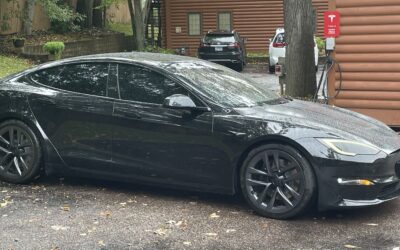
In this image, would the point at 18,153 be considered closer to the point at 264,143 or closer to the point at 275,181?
the point at 264,143

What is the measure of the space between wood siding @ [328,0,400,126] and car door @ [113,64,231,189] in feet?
14.8

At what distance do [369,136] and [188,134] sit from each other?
165cm

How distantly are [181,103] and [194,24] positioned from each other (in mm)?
25316

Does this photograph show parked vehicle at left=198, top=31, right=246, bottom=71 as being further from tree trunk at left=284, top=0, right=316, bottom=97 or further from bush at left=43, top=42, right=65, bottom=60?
tree trunk at left=284, top=0, right=316, bottom=97

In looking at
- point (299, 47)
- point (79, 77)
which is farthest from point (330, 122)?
point (299, 47)

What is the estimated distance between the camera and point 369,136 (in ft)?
17.4

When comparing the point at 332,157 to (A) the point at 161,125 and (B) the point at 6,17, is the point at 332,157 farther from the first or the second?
(B) the point at 6,17

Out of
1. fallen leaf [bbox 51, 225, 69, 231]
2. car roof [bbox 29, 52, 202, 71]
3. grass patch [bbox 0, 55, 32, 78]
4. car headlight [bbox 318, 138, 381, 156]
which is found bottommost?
fallen leaf [bbox 51, 225, 69, 231]

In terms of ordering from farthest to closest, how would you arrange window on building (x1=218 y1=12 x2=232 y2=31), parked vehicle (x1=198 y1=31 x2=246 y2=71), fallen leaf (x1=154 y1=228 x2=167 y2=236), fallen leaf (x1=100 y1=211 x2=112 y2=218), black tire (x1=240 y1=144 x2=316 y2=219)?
window on building (x1=218 y1=12 x2=232 y2=31) < parked vehicle (x1=198 y1=31 x2=246 y2=71) < fallen leaf (x1=100 y1=211 x2=112 y2=218) < black tire (x1=240 y1=144 x2=316 y2=219) < fallen leaf (x1=154 y1=228 x2=167 y2=236)

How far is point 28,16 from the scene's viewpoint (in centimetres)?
2059

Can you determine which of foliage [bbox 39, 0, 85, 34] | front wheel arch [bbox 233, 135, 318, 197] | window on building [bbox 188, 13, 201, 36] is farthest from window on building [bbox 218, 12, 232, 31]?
front wheel arch [bbox 233, 135, 318, 197]

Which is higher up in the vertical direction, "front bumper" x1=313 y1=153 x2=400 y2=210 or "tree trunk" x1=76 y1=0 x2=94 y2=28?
"tree trunk" x1=76 y1=0 x2=94 y2=28

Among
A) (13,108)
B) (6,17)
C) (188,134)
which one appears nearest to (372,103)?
(188,134)

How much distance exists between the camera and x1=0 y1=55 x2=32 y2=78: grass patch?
14.7 m
